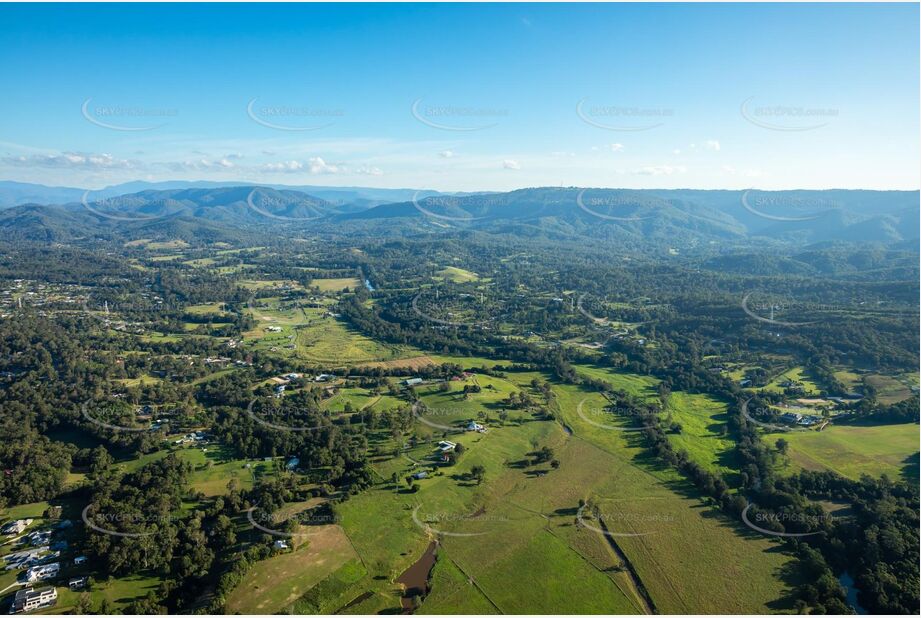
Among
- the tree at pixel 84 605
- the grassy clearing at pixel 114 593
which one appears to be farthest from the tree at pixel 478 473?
the tree at pixel 84 605

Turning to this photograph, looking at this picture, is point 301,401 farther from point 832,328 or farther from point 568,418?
point 832,328

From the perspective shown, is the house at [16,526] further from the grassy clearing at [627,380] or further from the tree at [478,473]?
the grassy clearing at [627,380]

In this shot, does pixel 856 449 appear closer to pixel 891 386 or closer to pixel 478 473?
pixel 891 386

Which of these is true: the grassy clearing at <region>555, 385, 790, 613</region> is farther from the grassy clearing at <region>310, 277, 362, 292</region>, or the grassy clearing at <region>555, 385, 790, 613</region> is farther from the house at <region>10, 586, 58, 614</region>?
the grassy clearing at <region>310, 277, 362, 292</region>

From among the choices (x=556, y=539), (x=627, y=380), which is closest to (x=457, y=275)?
(x=627, y=380)

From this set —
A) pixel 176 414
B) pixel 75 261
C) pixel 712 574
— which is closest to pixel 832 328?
pixel 712 574

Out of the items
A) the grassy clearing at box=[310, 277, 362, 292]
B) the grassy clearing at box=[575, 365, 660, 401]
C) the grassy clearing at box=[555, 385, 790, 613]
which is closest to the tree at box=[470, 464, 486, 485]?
the grassy clearing at box=[555, 385, 790, 613]
